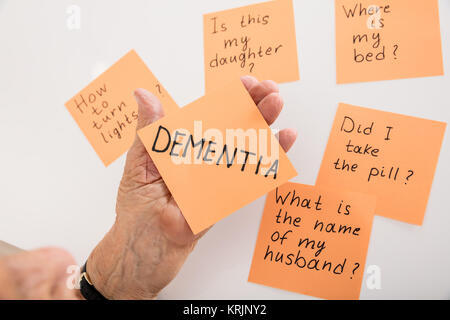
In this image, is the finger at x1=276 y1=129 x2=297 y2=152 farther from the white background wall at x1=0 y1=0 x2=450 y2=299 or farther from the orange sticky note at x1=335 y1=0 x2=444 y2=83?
the orange sticky note at x1=335 y1=0 x2=444 y2=83

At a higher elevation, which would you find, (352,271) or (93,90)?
(93,90)

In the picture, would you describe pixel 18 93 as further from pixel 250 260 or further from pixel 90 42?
pixel 250 260

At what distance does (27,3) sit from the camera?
649 mm

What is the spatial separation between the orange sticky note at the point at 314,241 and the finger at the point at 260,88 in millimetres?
157

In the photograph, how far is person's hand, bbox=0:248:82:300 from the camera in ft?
1.24

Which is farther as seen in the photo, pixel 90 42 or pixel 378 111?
pixel 90 42

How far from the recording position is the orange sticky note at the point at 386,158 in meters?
0.47

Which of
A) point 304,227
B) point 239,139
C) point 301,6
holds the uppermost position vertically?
point 301,6

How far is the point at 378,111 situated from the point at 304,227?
23 cm

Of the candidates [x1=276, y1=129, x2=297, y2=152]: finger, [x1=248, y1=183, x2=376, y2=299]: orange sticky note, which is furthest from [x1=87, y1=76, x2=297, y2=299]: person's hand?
[x1=248, y1=183, x2=376, y2=299]: orange sticky note

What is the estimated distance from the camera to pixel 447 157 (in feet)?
1.52

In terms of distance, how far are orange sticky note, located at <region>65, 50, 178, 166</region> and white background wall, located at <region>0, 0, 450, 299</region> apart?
0.02m

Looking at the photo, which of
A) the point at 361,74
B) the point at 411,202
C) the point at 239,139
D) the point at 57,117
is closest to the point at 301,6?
the point at 361,74

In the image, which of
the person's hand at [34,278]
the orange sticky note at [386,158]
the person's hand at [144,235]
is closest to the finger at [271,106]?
the person's hand at [144,235]
